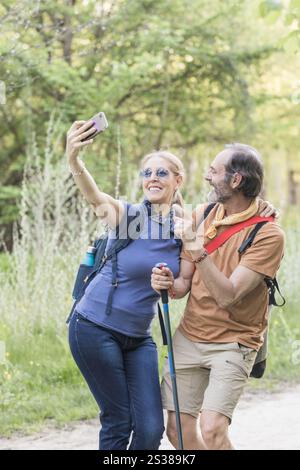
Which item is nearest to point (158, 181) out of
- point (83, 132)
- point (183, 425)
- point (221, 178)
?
point (221, 178)

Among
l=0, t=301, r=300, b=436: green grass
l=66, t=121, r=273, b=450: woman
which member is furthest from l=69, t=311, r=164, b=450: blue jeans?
l=0, t=301, r=300, b=436: green grass

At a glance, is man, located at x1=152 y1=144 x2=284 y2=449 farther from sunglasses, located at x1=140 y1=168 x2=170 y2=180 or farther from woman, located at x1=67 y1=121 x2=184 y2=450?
sunglasses, located at x1=140 y1=168 x2=170 y2=180

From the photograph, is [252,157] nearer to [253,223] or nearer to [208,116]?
[253,223]

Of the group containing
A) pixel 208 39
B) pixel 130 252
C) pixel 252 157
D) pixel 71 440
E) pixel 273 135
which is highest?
pixel 208 39

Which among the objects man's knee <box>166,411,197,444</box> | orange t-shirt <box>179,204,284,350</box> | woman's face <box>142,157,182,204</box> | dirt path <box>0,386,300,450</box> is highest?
woman's face <box>142,157,182,204</box>

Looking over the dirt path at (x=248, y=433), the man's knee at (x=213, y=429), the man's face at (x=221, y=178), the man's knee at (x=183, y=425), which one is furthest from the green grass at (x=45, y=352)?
the man's face at (x=221, y=178)

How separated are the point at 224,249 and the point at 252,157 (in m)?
0.48

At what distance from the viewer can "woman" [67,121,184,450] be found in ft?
13.2

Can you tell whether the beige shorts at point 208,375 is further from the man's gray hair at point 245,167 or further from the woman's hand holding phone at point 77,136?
the woman's hand holding phone at point 77,136

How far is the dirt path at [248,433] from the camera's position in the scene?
557 cm

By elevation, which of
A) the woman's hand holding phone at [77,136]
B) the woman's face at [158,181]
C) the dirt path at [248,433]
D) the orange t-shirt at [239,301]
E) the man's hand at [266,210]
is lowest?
the dirt path at [248,433]

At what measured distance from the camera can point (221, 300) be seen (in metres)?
3.85

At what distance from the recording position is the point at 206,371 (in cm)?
414

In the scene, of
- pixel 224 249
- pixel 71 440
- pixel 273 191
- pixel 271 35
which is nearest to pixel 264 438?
pixel 71 440
